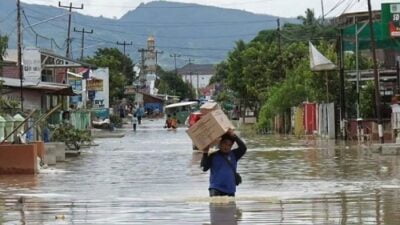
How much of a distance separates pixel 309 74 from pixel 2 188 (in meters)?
32.8

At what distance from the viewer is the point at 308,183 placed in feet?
67.7

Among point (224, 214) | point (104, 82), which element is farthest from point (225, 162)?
point (104, 82)

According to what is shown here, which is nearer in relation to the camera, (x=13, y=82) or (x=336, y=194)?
(x=336, y=194)

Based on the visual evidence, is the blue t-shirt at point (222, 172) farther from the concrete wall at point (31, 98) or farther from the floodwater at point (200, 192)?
the concrete wall at point (31, 98)

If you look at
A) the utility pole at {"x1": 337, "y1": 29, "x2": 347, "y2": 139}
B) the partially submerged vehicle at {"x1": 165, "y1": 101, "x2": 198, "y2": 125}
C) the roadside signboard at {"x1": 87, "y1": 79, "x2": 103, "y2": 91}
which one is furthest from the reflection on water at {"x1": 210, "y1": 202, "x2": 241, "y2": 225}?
the partially submerged vehicle at {"x1": 165, "y1": 101, "x2": 198, "y2": 125}

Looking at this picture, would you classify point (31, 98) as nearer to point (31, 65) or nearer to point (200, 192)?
point (31, 65)

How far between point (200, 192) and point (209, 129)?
5935 millimetres

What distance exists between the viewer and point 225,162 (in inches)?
513

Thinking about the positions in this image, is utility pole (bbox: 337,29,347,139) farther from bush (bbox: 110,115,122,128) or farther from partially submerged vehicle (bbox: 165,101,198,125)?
partially submerged vehicle (bbox: 165,101,198,125)

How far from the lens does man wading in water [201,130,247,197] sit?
13000mm

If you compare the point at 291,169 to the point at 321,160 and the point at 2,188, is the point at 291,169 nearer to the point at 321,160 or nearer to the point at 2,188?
the point at 321,160

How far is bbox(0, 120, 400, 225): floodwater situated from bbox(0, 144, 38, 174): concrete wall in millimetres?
564

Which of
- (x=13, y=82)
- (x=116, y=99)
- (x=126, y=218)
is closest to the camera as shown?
(x=126, y=218)

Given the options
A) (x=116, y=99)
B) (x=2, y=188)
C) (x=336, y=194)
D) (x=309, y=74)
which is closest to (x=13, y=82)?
(x=309, y=74)
